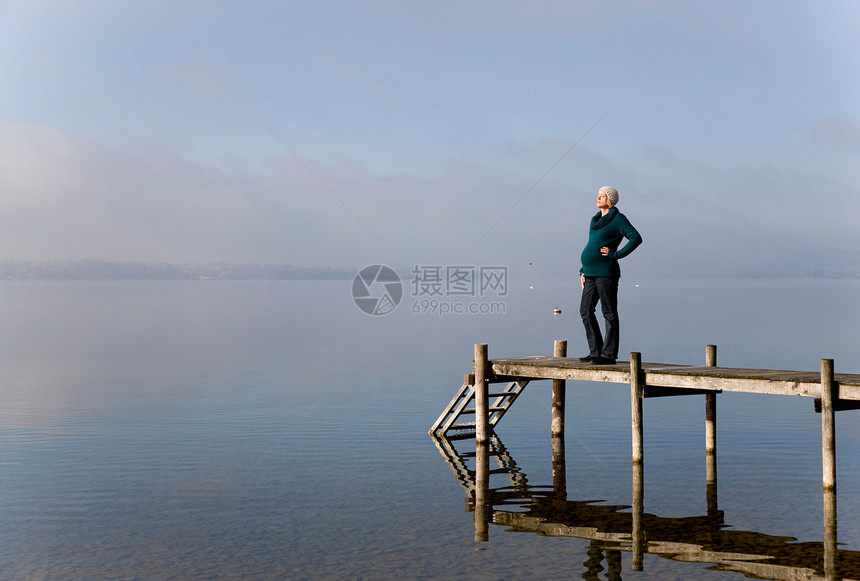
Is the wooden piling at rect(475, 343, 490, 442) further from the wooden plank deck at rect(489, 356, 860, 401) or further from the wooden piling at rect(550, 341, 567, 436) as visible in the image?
the wooden piling at rect(550, 341, 567, 436)

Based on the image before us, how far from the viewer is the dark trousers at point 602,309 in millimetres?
17156

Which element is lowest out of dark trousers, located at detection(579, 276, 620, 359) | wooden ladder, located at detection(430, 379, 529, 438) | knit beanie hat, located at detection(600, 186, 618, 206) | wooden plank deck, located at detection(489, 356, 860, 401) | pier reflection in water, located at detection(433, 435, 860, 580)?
pier reflection in water, located at detection(433, 435, 860, 580)

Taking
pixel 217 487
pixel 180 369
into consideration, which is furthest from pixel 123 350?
pixel 217 487

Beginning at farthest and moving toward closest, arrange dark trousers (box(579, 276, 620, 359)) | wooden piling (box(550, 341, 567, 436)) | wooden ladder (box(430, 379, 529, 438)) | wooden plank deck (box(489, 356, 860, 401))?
wooden ladder (box(430, 379, 529, 438)) → wooden piling (box(550, 341, 567, 436)) → dark trousers (box(579, 276, 620, 359)) → wooden plank deck (box(489, 356, 860, 401))

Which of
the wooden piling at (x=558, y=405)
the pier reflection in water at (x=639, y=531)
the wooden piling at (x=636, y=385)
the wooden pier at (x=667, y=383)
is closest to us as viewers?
the pier reflection in water at (x=639, y=531)

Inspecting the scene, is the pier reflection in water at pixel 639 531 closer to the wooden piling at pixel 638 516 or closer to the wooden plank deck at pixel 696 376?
the wooden piling at pixel 638 516

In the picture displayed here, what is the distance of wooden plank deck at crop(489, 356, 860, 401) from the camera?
14595 mm

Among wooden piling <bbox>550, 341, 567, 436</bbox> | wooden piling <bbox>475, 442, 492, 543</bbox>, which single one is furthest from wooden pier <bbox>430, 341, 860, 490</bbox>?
wooden piling <bbox>475, 442, 492, 543</bbox>

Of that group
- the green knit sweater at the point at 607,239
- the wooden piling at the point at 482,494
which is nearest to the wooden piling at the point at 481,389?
the wooden piling at the point at 482,494

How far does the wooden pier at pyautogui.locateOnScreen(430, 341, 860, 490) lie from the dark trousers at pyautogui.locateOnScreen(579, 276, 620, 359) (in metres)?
0.42

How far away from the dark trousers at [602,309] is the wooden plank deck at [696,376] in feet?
1.25

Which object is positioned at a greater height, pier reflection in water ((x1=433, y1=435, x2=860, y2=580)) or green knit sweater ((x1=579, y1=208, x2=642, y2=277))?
green knit sweater ((x1=579, y1=208, x2=642, y2=277))

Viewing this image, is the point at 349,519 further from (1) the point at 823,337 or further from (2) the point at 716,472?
(1) the point at 823,337

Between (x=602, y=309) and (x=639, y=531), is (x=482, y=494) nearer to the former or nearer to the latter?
(x=639, y=531)
